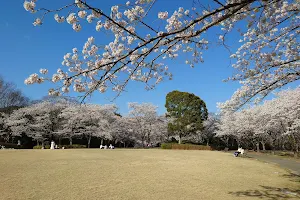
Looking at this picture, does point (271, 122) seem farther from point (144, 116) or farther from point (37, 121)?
point (37, 121)

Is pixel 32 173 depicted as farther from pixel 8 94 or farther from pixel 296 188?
pixel 8 94

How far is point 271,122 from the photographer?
27469mm

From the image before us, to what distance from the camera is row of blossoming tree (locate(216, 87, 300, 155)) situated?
69.6 ft

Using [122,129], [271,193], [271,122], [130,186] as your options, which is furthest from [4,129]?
[271,193]

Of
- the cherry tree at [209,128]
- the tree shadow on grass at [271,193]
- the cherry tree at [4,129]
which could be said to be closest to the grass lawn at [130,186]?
the tree shadow on grass at [271,193]

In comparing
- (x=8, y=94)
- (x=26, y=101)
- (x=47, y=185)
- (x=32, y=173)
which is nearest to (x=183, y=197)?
(x=47, y=185)

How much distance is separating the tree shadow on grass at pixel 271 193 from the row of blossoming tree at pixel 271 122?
3447mm

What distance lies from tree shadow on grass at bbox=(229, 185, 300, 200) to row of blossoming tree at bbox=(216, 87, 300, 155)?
11.3 ft

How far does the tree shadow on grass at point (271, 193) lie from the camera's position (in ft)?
22.1

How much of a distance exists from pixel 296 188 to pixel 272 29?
515 cm

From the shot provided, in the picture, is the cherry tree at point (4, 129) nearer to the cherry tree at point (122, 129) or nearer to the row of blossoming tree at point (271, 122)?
the cherry tree at point (122, 129)

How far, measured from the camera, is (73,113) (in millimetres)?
35500

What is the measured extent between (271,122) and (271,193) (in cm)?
2259

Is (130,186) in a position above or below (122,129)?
below
